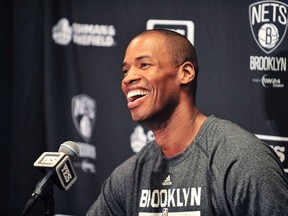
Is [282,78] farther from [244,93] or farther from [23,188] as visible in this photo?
[23,188]

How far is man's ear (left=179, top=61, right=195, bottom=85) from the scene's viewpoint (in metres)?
2.29

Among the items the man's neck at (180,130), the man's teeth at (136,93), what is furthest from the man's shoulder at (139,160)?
the man's teeth at (136,93)

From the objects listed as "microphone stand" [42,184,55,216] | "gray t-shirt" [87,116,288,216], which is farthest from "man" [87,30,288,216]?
"microphone stand" [42,184,55,216]

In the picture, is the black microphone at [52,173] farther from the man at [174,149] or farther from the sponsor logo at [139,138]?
the sponsor logo at [139,138]

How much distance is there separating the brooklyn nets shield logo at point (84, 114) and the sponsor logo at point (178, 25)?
1.78 ft

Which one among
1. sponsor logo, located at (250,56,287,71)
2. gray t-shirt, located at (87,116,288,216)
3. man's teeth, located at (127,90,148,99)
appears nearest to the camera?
gray t-shirt, located at (87,116,288,216)

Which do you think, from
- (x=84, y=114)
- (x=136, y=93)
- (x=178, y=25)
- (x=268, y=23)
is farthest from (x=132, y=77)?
(x=84, y=114)

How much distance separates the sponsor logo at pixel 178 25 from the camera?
9.16 ft

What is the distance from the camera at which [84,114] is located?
3070 mm

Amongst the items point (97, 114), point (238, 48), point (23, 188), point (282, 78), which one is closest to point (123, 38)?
point (97, 114)

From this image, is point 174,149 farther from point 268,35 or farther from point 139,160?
point 268,35

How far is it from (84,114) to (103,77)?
0.78 ft

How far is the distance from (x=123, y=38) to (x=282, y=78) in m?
0.88

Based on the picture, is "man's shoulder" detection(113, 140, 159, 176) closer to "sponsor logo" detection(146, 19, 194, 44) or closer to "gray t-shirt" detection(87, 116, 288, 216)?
"gray t-shirt" detection(87, 116, 288, 216)
